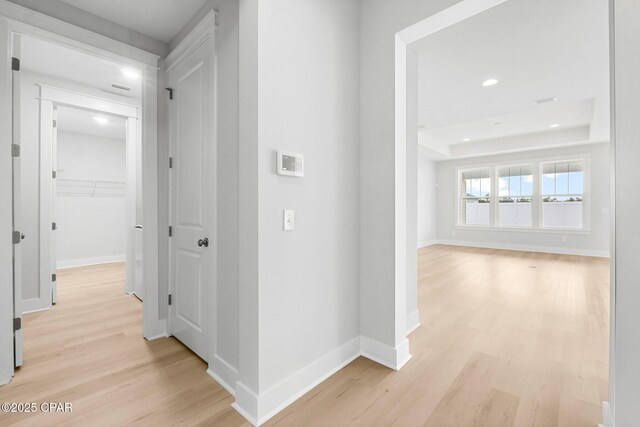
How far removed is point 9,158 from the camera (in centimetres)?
200

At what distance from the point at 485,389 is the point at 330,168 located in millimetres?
1843

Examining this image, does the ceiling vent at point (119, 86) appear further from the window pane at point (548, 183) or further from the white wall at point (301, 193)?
the window pane at point (548, 183)

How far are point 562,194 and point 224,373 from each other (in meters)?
9.02

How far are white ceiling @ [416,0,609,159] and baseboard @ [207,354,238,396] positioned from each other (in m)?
3.29

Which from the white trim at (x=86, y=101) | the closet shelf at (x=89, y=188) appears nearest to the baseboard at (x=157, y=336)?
the white trim at (x=86, y=101)

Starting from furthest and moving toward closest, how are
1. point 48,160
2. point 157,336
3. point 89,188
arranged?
point 89,188 → point 48,160 → point 157,336

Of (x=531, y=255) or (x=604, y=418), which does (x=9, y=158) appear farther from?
(x=531, y=255)

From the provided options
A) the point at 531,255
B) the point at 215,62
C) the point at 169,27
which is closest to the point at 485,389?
the point at 215,62

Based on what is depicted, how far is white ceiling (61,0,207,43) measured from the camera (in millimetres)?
2229

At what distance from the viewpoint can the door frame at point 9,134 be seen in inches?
76.9

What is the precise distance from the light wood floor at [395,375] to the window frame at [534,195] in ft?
15.5

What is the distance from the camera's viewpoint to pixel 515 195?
7922 mm

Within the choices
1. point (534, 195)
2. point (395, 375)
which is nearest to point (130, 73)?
point (395, 375)

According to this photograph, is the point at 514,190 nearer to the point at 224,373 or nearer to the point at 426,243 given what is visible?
the point at 426,243
